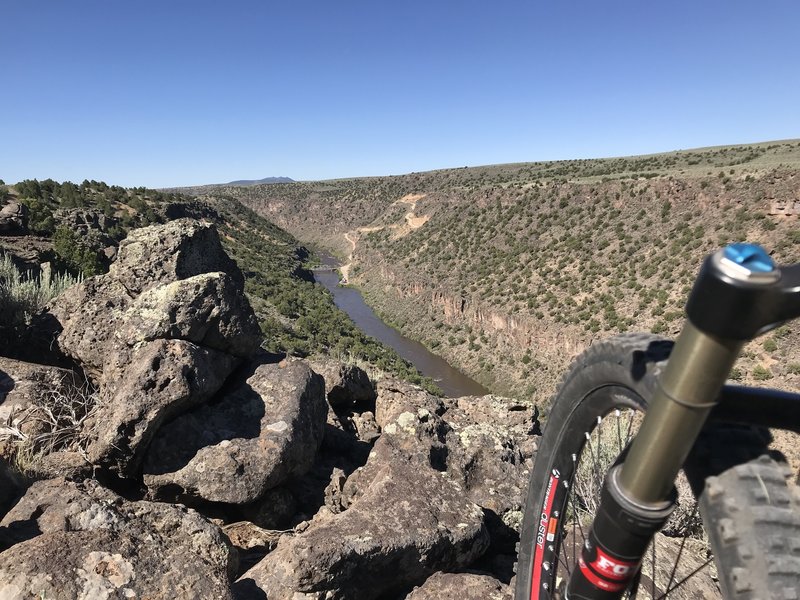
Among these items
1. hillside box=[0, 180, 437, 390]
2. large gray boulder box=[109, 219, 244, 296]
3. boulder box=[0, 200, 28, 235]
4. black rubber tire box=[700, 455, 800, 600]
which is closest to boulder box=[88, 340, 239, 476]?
large gray boulder box=[109, 219, 244, 296]

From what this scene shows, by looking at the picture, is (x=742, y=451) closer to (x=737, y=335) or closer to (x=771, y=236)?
(x=737, y=335)

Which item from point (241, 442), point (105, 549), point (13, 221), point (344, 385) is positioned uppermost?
point (13, 221)

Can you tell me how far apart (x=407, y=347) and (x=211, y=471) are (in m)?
42.1

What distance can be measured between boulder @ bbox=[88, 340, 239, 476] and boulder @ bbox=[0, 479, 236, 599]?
836 millimetres

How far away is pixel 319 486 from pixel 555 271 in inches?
1485

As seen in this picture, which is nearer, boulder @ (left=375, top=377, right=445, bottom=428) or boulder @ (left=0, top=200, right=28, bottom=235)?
boulder @ (left=375, top=377, right=445, bottom=428)

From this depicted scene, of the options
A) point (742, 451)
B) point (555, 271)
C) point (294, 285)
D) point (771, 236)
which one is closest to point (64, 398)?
point (742, 451)

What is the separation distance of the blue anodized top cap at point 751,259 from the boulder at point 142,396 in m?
5.55

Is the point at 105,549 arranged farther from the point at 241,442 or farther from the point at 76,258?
the point at 76,258

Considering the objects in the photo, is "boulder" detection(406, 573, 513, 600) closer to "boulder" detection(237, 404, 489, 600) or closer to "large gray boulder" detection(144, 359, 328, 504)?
"boulder" detection(237, 404, 489, 600)

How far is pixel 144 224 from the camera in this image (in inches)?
1601

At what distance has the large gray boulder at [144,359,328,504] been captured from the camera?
5176 mm

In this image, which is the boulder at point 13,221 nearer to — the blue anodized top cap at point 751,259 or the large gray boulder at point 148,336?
the large gray boulder at point 148,336

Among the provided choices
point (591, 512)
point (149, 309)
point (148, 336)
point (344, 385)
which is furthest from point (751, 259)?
point (344, 385)
